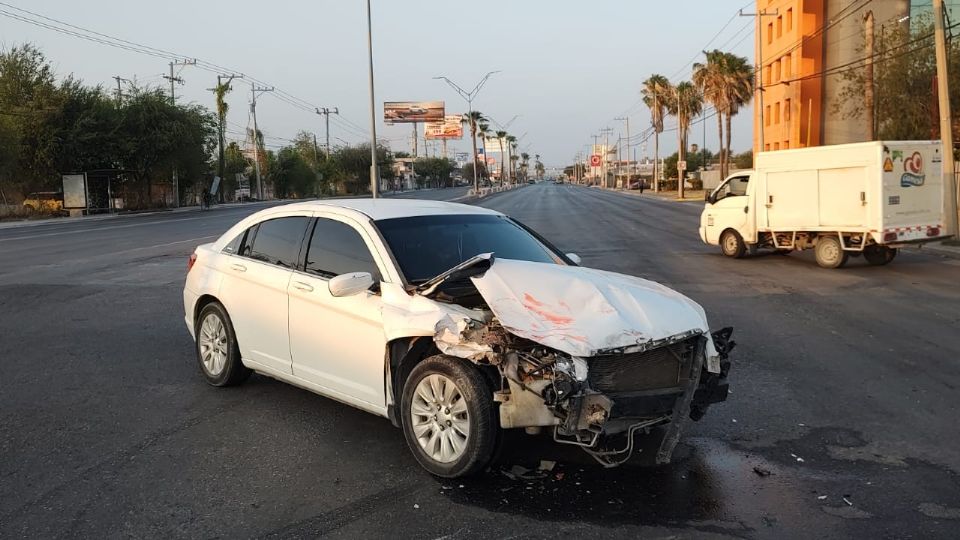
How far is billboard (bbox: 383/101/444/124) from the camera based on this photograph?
11725cm

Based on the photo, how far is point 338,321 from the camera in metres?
5.18

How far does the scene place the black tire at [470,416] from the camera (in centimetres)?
426

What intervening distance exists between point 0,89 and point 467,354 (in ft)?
168

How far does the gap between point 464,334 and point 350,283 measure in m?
0.97

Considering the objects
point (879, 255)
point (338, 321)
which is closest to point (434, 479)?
point (338, 321)

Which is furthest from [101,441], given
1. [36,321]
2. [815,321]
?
[815,321]

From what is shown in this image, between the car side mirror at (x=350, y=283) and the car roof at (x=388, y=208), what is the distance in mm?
697

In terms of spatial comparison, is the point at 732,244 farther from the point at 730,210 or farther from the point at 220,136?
the point at 220,136

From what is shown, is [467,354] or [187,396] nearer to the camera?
[467,354]

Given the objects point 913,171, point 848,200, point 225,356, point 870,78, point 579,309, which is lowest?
point 225,356

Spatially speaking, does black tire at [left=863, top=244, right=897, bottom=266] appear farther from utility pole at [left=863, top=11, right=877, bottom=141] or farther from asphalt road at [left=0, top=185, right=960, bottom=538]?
utility pole at [left=863, top=11, right=877, bottom=141]

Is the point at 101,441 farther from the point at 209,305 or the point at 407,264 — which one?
the point at 407,264

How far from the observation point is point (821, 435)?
17.2 feet

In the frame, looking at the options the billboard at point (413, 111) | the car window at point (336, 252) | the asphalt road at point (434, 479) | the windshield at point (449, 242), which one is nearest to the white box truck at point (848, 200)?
the asphalt road at point (434, 479)
